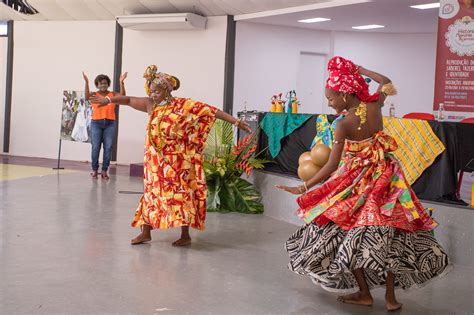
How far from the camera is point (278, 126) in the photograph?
8367 millimetres

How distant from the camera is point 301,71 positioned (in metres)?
13.1

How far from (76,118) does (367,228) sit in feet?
29.0

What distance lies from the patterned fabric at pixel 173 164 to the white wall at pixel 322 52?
6113mm

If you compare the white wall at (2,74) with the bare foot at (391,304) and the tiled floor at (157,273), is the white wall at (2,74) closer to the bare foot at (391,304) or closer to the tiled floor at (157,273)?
the tiled floor at (157,273)

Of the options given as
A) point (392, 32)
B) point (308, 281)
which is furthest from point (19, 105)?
point (308, 281)

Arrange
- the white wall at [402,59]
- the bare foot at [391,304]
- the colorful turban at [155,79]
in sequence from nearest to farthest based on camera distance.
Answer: the bare foot at [391,304], the colorful turban at [155,79], the white wall at [402,59]

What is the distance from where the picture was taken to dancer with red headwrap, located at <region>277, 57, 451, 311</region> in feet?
13.8

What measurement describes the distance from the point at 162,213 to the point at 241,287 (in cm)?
143

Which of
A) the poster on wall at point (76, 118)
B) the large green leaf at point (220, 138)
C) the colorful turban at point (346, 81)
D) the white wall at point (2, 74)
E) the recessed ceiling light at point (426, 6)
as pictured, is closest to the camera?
the colorful turban at point (346, 81)

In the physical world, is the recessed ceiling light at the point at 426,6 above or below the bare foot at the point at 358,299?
above

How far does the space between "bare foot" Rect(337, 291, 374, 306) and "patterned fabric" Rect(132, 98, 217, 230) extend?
1912 millimetres

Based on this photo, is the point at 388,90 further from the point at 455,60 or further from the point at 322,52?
the point at 322,52

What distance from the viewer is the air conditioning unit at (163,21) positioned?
39.6 ft

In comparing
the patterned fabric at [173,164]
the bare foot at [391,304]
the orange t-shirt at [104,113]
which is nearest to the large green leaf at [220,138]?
the patterned fabric at [173,164]
